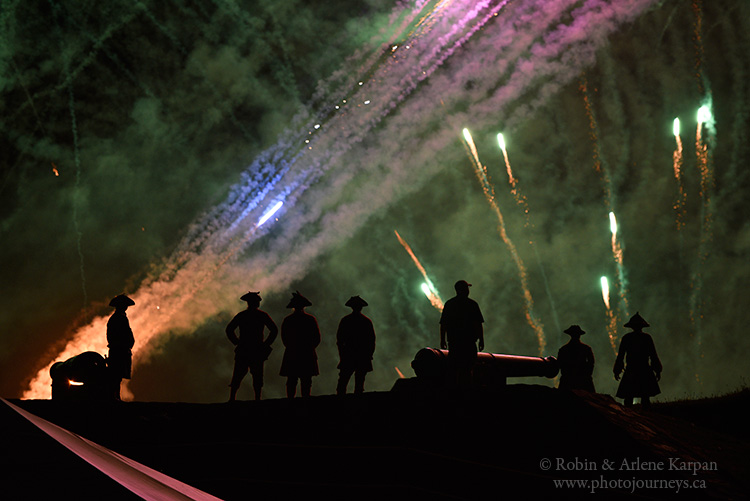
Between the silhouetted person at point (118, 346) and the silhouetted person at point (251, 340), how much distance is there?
2.03 metres

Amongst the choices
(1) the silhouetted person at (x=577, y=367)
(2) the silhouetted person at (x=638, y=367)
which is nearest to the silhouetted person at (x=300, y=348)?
(1) the silhouetted person at (x=577, y=367)

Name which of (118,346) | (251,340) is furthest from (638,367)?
(118,346)

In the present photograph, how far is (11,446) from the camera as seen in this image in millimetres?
1471

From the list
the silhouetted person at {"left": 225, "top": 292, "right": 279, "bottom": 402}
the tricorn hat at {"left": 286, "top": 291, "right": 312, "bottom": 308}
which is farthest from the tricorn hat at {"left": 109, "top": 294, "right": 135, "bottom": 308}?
the tricorn hat at {"left": 286, "top": 291, "right": 312, "bottom": 308}

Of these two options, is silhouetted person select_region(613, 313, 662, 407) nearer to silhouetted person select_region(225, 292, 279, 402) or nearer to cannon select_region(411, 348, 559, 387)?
cannon select_region(411, 348, 559, 387)

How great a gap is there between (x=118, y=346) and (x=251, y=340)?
2485 millimetres

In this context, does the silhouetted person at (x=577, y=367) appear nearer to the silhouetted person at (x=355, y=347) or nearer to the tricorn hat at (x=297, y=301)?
the silhouetted person at (x=355, y=347)

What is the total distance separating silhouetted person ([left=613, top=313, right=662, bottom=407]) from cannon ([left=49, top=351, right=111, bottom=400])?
9732 millimetres

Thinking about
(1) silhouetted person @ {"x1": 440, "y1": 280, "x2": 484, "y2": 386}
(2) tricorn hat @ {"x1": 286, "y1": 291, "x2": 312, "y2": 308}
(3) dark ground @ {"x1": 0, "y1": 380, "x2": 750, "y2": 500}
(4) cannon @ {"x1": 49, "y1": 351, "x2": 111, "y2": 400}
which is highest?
(2) tricorn hat @ {"x1": 286, "y1": 291, "x2": 312, "y2": 308}

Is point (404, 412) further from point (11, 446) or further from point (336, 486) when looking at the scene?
point (11, 446)

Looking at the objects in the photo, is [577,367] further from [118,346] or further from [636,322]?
[118,346]

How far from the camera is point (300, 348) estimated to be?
32.7 ft

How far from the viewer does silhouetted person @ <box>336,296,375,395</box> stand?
10047 mm

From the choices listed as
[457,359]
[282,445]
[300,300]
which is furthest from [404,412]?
[300,300]
